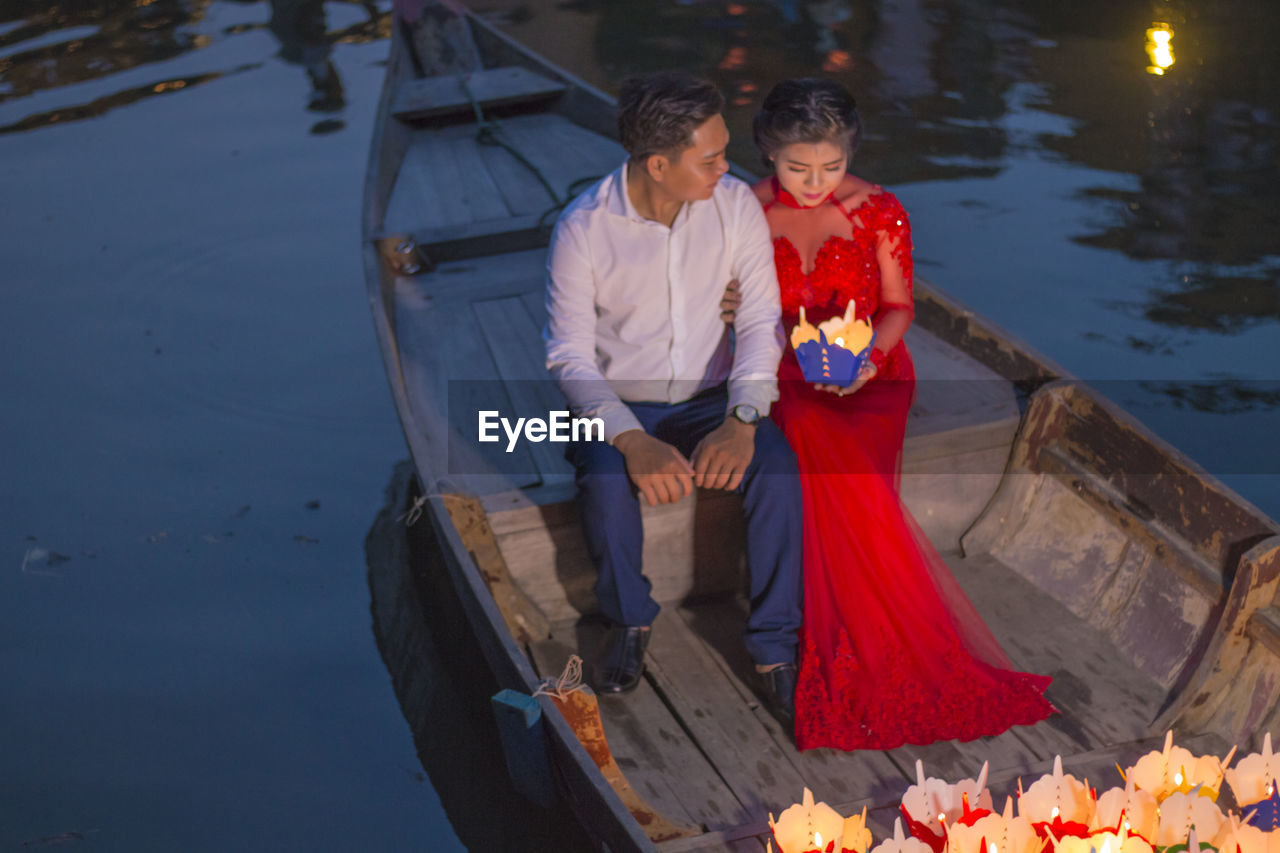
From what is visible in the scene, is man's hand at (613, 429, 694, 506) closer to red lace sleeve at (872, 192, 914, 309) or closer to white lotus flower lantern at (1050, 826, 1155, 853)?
red lace sleeve at (872, 192, 914, 309)

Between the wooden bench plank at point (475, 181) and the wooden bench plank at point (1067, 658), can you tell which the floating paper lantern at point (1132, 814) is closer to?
the wooden bench plank at point (1067, 658)

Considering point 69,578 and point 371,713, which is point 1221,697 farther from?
point 69,578

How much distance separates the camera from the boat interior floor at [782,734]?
2.51 meters

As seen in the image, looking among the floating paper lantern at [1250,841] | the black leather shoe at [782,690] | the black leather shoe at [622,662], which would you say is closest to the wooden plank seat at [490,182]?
the black leather shoe at [622,662]

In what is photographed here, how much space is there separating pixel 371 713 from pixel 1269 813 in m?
2.77

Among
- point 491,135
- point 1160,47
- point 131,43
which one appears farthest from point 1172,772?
point 131,43

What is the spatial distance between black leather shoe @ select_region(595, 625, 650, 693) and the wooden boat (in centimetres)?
5

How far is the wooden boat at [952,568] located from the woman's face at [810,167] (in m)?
0.77

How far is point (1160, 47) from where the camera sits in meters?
9.97

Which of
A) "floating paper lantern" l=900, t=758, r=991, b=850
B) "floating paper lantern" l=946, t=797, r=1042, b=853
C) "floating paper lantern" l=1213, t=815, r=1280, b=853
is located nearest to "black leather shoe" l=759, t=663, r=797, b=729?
"floating paper lantern" l=900, t=758, r=991, b=850

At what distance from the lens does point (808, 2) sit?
40.8ft

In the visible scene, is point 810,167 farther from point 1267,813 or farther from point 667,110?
point 1267,813

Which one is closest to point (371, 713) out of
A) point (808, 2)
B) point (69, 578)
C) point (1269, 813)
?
point (69, 578)

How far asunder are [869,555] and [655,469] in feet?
1.88
